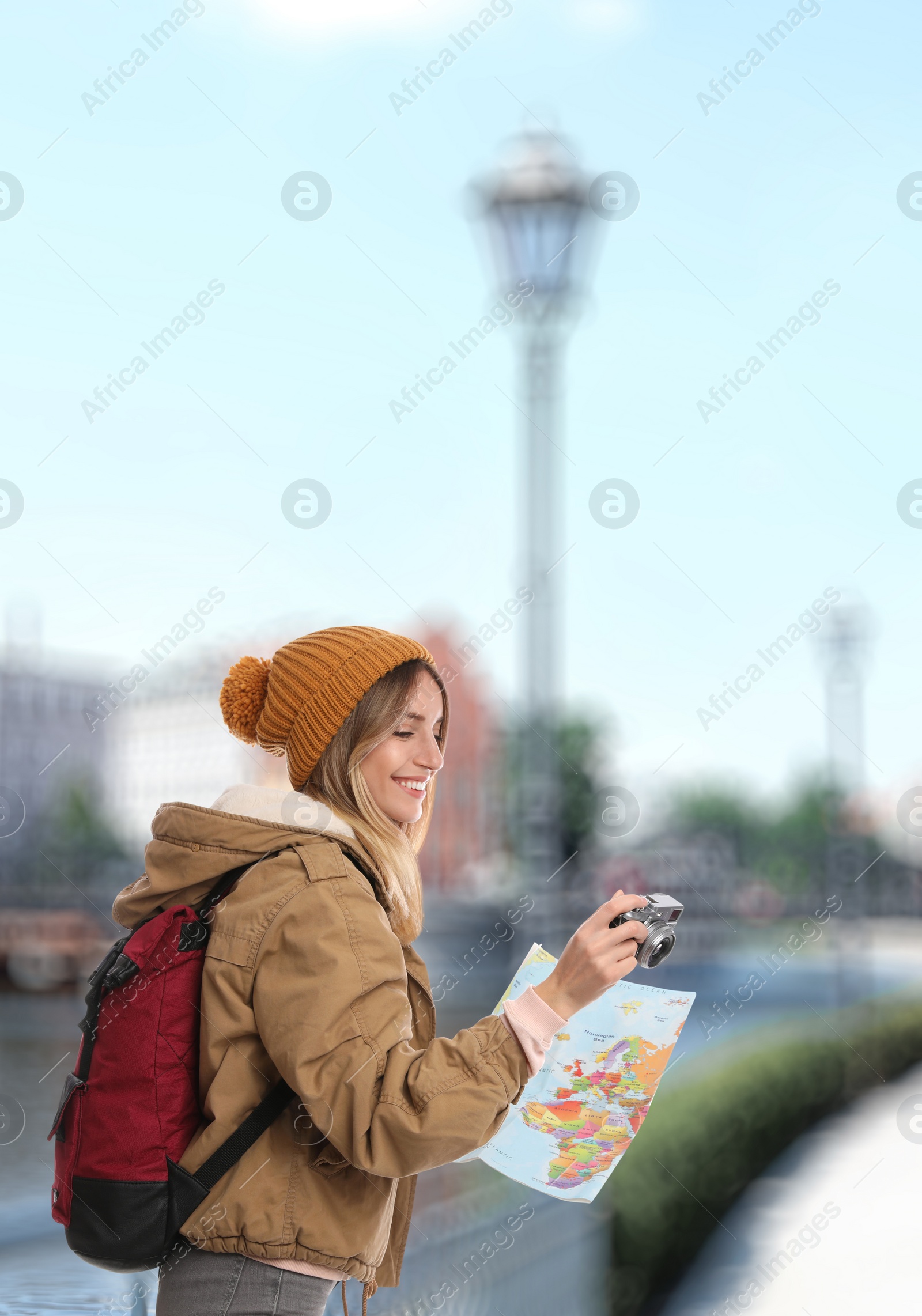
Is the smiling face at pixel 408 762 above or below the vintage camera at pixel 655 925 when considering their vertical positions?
→ above

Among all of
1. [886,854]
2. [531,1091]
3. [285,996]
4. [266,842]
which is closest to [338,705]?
[266,842]

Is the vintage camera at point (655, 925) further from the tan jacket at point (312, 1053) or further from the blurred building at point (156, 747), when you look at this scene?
the blurred building at point (156, 747)

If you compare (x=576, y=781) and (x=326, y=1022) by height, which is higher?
(x=326, y=1022)

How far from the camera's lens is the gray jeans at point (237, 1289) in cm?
160

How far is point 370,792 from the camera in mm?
1836

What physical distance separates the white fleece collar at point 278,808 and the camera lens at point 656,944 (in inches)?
16.8

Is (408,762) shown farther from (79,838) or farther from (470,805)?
(470,805)

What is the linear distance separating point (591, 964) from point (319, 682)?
569mm

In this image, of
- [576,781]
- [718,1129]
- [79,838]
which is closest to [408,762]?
[718,1129]

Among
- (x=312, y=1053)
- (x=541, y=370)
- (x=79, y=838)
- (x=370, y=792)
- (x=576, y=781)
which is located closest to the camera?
(x=312, y=1053)

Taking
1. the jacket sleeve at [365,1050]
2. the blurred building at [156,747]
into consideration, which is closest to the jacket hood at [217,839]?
the jacket sleeve at [365,1050]

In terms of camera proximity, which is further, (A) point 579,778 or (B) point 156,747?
(A) point 579,778

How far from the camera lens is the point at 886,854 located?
2725 cm

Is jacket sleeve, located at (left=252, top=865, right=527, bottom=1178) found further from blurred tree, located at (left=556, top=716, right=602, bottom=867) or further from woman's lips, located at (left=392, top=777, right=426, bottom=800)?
blurred tree, located at (left=556, top=716, right=602, bottom=867)
